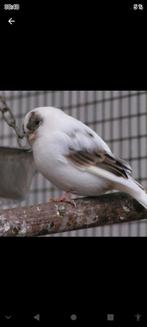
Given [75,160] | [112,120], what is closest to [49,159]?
[75,160]

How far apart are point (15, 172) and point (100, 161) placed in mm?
155

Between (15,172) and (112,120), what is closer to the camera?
(15,172)

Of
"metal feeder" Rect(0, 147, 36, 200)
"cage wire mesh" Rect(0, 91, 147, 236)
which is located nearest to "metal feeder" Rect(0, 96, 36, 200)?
"metal feeder" Rect(0, 147, 36, 200)

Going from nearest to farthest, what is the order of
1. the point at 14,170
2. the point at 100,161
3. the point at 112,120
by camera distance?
the point at 14,170, the point at 100,161, the point at 112,120

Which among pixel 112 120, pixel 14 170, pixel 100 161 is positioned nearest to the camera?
pixel 14 170

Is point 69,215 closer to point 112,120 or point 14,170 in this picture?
point 14,170

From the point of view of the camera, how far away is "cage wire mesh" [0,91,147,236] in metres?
1.09

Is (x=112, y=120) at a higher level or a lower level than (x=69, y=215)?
higher

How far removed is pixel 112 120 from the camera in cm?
122

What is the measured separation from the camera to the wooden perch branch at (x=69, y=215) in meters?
0.92
